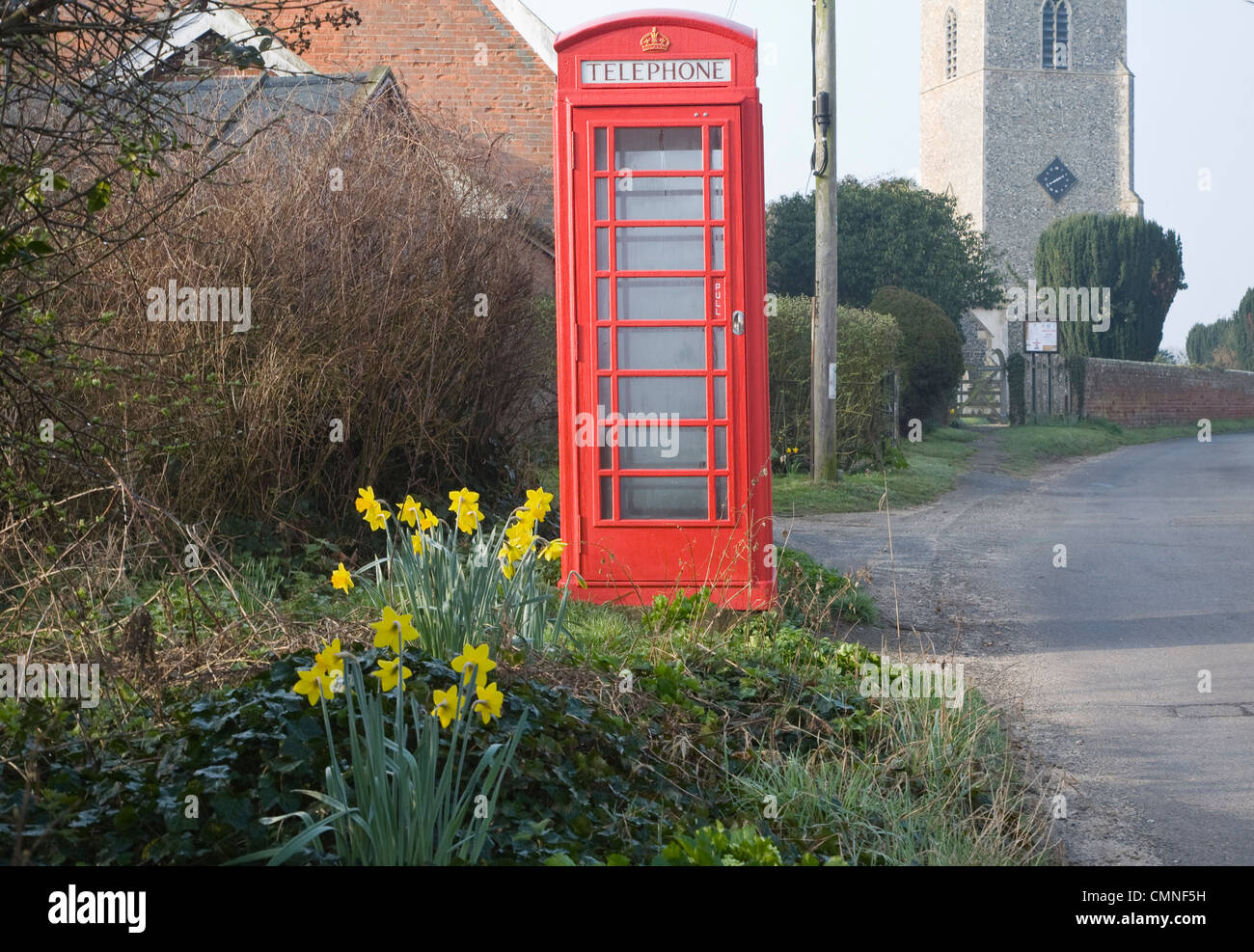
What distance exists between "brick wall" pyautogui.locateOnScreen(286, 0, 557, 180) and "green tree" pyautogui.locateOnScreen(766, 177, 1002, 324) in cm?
1517

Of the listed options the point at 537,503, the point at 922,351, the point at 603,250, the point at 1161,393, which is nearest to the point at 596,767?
the point at 537,503

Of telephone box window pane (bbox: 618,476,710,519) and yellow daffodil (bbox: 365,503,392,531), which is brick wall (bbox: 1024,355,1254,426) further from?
yellow daffodil (bbox: 365,503,392,531)

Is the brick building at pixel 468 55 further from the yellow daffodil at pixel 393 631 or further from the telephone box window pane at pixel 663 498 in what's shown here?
the yellow daffodil at pixel 393 631

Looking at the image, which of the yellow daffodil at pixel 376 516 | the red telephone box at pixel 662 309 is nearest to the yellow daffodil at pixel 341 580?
the yellow daffodil at pixel 376 516

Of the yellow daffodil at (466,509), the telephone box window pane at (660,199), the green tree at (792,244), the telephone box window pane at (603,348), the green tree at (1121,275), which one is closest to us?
the yellow daffodil at (466,509)

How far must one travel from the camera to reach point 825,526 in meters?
12.6

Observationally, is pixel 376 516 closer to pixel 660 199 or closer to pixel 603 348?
pixel 603 348

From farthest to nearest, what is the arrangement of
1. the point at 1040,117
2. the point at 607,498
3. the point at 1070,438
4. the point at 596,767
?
1. the point at 1040,117
2. the point at 1070,438
3. the point at 607,498
4. the point at 596,767

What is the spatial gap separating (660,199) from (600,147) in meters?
0.44

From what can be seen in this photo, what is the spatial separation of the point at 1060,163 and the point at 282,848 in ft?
241

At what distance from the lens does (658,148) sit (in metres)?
7.12

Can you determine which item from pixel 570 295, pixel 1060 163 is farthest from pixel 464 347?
pixel 1060 163

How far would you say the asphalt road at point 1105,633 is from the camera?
14.6ft

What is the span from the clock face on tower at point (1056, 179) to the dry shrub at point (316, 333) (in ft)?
216
